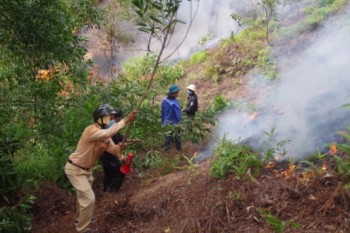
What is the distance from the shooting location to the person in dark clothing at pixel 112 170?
6.84 m

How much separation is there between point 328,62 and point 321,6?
23.7 feet

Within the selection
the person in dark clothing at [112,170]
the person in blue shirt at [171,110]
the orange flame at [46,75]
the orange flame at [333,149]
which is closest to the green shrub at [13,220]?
the person in dark clothing at [112,170]

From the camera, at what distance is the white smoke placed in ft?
19.0

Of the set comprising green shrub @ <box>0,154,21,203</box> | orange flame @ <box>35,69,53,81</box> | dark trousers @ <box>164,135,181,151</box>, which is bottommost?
dark trousers @ <box>164,135,181,151</box>

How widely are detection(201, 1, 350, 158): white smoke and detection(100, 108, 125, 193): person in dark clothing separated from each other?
174cm

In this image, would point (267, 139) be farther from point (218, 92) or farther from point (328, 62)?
point (218, 92)

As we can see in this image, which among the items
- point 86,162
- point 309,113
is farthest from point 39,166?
point 309,113

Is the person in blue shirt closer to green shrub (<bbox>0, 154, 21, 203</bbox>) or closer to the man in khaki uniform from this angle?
the man in khaki uniform

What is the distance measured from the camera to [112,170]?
6.98 meters

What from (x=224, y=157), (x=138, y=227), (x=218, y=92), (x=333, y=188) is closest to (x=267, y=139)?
(x=224, y=157)

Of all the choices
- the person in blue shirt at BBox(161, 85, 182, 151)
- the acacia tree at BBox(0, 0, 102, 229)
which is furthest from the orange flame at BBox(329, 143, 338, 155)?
the person in blue shirt at BBox(161, 85, 182, 151)

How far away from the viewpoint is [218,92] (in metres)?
14.1

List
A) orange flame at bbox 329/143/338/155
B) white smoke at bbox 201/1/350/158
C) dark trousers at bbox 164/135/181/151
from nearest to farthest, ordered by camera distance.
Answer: orange flame at bbox 329/143/338/155 → white smoke at bbox 201/1/350/158 → dark trousers at bbox 164/135/181/151

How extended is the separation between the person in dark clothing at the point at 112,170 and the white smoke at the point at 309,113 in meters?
1.74
